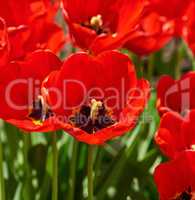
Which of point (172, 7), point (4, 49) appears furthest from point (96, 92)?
point (172, 7)

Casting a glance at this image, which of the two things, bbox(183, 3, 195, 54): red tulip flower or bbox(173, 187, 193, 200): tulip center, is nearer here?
bbox(173, 187, 193, 200): tulip center

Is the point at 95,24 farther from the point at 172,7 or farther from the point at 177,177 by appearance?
the point at 177,177

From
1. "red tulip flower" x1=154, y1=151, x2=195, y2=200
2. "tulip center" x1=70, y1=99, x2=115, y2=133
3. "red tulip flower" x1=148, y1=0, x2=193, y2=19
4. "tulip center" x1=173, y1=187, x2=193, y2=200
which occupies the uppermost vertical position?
"red tulip flower" x1=148, y1=0, x2=193, y2=19

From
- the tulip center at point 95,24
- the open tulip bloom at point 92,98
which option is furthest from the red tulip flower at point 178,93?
the tulip center at point 95,24

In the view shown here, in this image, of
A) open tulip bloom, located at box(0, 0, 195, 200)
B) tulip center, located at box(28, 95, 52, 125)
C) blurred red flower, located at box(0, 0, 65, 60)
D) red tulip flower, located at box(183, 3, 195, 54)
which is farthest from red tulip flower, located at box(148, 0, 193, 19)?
tulip center, located at box(28, 95, 52, 125)

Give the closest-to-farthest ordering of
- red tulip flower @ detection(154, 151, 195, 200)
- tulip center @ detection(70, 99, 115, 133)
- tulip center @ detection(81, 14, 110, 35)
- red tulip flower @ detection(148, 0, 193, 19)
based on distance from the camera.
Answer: red tulip flower @ detection(154, 151, 195, 200), tulip center @ detection(70, 99, 115, 133), tulip center @ detection(81, 14, 110, 35), red tulip flower @ detection(148, 0, 193, 19)

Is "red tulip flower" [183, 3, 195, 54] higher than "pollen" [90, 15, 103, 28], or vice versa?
"pollen" [90, 15, 103, 28]

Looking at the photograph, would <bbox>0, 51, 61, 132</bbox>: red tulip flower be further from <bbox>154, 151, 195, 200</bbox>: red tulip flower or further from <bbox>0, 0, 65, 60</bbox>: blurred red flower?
<bbox>154, 151, 195, 200</bbox>: red tulip flower
